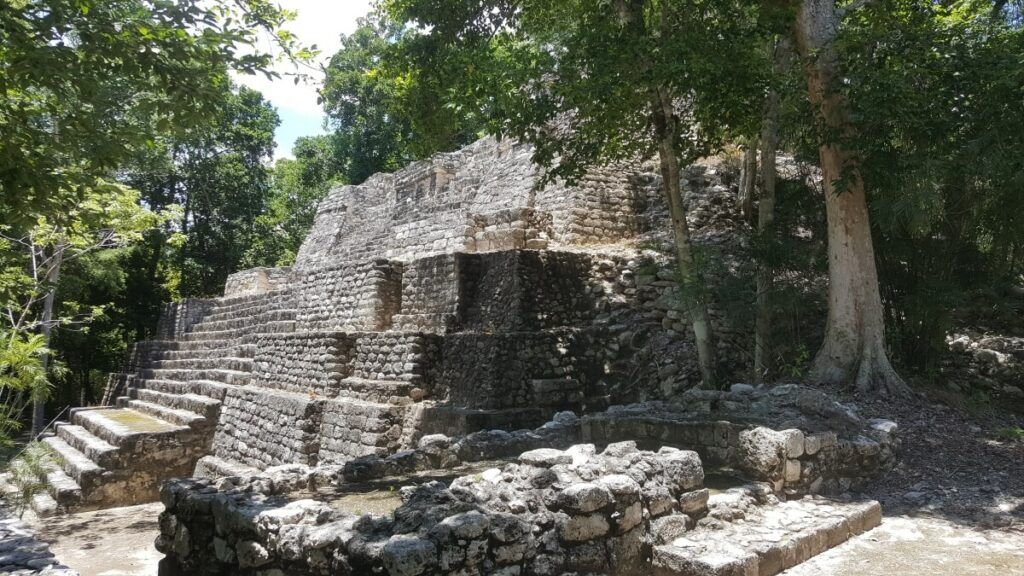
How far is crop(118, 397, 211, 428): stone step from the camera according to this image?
37.1 ft

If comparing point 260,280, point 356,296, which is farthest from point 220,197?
point 356,296

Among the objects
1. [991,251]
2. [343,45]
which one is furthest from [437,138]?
[343,45]

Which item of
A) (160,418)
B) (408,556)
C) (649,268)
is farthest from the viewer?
(160,418)

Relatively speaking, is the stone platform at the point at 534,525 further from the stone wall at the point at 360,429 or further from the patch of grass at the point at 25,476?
the patch of grass at the point at 25,476

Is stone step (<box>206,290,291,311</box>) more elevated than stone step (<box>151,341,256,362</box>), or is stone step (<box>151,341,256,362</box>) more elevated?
stone step (<box>206,290,291,311</box>)

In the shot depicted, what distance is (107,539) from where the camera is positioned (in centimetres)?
721

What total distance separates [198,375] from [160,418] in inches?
55.7

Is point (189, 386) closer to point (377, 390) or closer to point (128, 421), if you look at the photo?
point (128, 421)

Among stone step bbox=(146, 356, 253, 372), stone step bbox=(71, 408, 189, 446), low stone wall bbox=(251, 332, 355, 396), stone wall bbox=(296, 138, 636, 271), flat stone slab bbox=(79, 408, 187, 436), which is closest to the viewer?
low stone wall bbox=(251, 332, 355, 396)

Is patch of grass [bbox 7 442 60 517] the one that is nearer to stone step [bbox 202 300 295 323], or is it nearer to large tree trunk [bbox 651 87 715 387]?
stone step [bbox 202 300 295 323]

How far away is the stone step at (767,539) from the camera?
3258mm

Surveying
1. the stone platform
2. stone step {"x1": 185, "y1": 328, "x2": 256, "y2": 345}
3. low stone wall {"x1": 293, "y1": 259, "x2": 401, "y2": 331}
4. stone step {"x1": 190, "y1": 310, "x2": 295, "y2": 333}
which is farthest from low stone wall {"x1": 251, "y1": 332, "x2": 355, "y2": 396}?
the stone platform

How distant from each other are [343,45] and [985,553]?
30328 mm

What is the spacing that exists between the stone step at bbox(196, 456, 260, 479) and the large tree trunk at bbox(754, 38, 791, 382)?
717 cm
